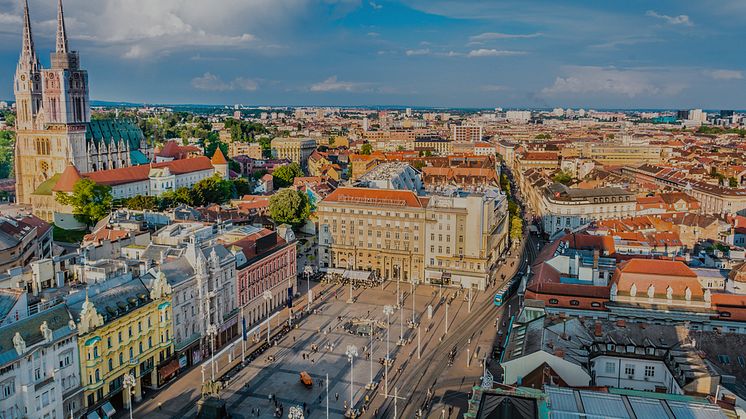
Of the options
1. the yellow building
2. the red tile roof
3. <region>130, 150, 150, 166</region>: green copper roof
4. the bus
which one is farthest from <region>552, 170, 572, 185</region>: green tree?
the yellow building

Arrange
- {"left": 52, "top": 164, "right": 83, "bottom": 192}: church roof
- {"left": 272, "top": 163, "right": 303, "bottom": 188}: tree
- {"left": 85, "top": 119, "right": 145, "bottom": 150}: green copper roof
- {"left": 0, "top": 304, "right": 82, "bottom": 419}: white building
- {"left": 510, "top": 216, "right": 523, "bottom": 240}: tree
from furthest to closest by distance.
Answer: {"left": 272, "top": 163, "right": 303, "bottom": 188}: tree, {"left": 85, "top": 119, "right": 145, "bottom": 150}: green copper roof, {"left": 52, "top": 164, "right": 83, "bottom": 192}: church roof, {"left": 510, "top": 216, "right": 523, "bottom": 240}: tree, {"left": 0, "top": 304, "right": 82, "bottom": 419}: white building

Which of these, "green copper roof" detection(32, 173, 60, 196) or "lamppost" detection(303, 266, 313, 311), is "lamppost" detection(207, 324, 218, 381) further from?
"green copper roof" detection(32, 173, 60, 196)

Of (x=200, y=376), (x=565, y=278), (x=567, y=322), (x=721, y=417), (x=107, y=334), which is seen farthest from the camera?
(x=565, y=278)

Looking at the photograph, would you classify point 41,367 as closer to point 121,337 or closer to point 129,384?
point 129,384

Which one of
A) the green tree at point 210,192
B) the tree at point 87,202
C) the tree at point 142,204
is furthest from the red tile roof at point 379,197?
the tree at point 87,202

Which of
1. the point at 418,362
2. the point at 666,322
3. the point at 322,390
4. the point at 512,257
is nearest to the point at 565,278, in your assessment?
the point at 666,322

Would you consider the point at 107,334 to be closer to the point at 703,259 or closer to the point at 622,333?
the point at 622,333
